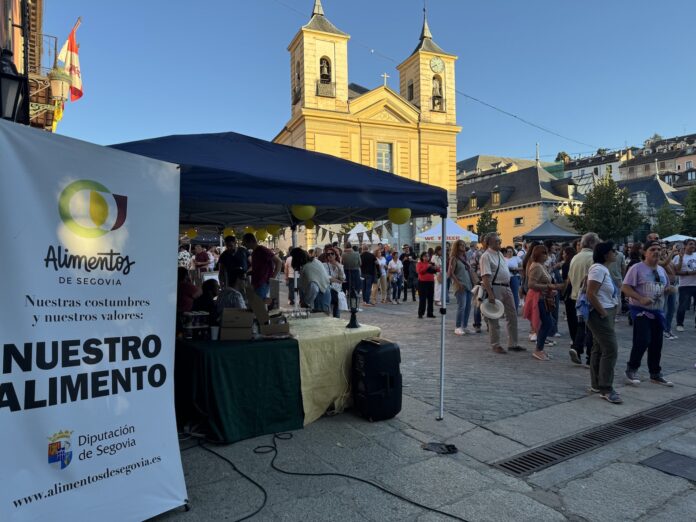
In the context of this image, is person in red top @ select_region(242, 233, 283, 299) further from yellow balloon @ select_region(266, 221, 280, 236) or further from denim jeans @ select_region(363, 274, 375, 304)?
denim jeans @ select_region(363, 274, 375, 304)

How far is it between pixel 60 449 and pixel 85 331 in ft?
2.08

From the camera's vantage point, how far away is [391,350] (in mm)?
4617

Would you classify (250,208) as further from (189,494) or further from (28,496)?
(28,496)

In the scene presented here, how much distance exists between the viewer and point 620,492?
10.6 feet

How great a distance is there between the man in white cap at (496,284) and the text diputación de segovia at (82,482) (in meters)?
5.75

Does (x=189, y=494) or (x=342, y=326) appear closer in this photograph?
(x=189, y=494)

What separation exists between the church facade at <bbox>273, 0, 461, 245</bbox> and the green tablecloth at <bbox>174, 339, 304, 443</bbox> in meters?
29.5

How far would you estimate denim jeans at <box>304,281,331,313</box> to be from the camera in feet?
28.4

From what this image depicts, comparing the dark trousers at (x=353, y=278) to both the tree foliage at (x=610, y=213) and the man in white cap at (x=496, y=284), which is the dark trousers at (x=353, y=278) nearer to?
the man in white cap at (x=496, y=284)

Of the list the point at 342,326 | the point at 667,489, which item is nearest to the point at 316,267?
the point at 342,326

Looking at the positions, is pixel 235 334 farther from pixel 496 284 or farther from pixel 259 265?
pixel 496 284

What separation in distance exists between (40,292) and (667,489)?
428 centimetres

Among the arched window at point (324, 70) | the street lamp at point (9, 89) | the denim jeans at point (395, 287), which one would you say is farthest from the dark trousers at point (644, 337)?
the arched window at point (324, 70)

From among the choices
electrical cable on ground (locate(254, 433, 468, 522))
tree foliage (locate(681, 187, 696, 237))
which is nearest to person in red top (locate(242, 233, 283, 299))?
electrical cable on ground (locate(254, 433, 468, 522))
